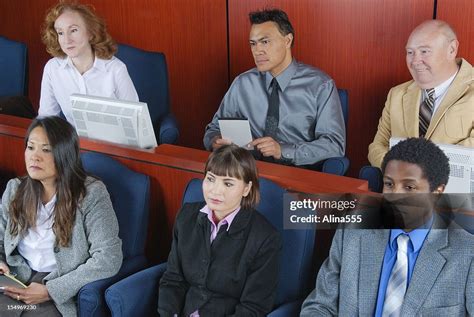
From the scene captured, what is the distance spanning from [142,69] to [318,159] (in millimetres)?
1268

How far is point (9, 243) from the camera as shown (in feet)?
8.49

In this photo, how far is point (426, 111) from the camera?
10.5 feet

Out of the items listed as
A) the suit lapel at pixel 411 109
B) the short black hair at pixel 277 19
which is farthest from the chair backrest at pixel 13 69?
the suit lapel at pixel 411 109

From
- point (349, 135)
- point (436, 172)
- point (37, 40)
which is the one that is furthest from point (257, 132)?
point (37, 40)

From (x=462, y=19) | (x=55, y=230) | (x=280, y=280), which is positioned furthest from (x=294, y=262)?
(x=462, y=19)

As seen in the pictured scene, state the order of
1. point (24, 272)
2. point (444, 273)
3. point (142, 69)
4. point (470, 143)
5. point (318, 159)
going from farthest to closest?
1. point (142, 69)
2. point (318, 159)
3. point (470, 143)
4. point (24, 272)
5. point (444, 273)

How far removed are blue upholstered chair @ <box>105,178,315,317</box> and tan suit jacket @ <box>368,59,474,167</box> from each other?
3.17ft

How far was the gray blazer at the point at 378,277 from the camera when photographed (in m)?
1.80

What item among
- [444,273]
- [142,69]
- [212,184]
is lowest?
[444,273]

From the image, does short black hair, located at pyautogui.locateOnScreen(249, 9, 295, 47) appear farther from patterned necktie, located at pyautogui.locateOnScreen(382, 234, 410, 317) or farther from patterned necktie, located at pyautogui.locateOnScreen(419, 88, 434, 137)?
patterned necktie, located at pyautogui.locateOnScreen(382, 234, 410, 317)

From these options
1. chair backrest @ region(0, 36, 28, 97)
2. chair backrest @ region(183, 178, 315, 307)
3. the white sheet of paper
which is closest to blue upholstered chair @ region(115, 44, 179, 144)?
chair backrest @ region(0, 36, 28, 97)

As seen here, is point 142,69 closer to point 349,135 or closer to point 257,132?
point 257,132

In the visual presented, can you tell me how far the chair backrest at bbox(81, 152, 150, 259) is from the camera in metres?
2.65

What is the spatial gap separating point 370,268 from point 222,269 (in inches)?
20.7
